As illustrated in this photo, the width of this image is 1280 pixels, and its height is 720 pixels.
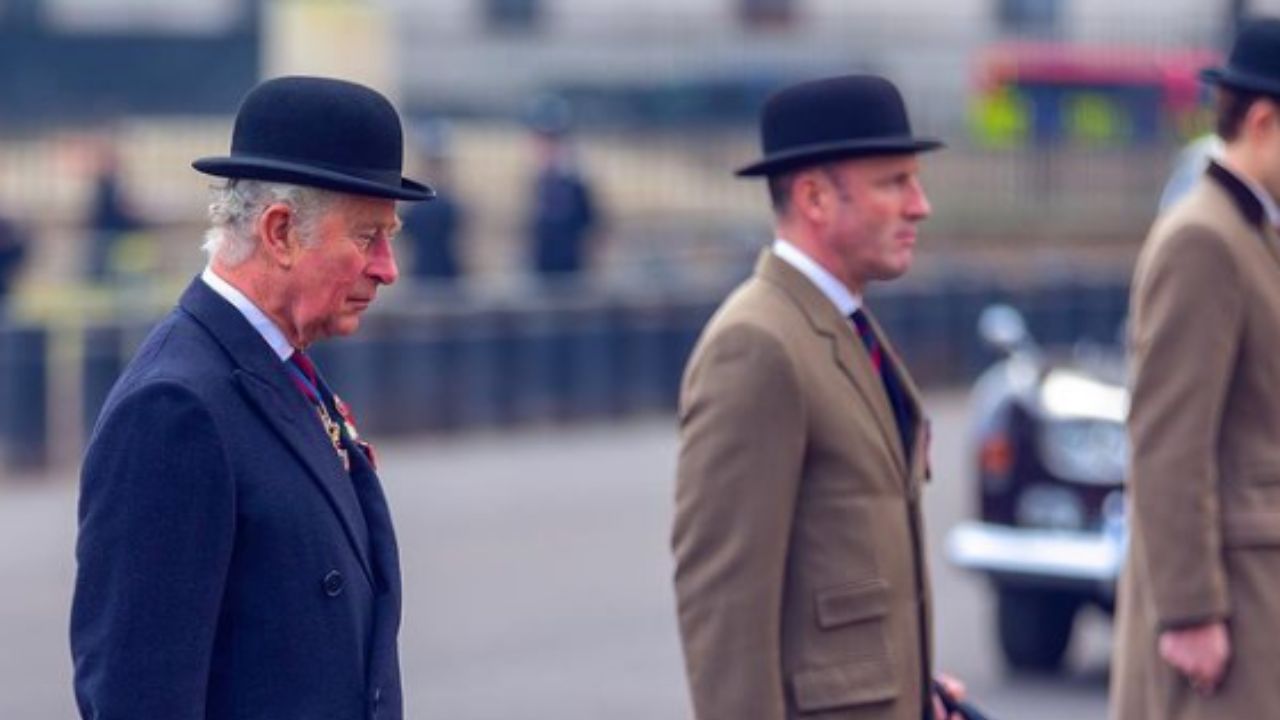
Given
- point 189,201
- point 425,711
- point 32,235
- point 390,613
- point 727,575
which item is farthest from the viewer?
point 189,201

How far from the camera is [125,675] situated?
144 inches

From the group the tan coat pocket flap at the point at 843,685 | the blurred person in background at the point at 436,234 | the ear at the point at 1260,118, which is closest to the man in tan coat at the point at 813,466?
the tan coat pocket flap at the point at 843,685

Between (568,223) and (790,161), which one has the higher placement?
(790,161)

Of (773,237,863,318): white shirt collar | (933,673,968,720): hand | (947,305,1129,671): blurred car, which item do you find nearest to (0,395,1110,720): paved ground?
(947,305,1129,671): blurred car

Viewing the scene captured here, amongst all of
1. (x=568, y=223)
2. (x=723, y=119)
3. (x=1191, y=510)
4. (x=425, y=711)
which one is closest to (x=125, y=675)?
(x=1191, y=510)

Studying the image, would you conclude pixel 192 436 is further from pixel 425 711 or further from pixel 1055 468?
pixel 1055 468

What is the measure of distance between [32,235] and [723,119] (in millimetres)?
8580

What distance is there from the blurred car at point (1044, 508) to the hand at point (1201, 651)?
488 cm

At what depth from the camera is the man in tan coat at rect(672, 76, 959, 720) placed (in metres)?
4.75

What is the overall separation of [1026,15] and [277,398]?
4128 centimetres

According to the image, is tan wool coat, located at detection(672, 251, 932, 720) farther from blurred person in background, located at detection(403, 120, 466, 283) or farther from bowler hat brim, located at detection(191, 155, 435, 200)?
blurred person in background, located at detection(403, 120, 466, 283)

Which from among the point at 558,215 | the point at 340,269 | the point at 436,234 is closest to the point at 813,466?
the point at 340,269

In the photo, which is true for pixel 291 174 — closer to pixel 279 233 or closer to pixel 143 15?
pixel 279 233

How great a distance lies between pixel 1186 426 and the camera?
209 inches
